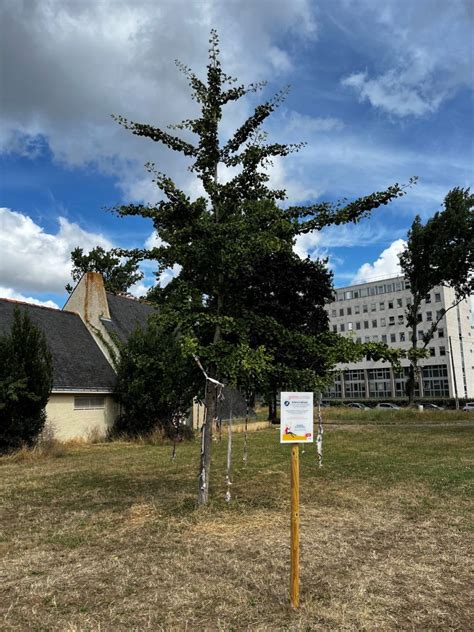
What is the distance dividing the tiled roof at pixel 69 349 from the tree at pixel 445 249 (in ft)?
58.0

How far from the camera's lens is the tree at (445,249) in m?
29.3

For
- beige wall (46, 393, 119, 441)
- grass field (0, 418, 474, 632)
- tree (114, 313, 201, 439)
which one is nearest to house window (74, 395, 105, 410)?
beige wall (46, 393, 119, 441)

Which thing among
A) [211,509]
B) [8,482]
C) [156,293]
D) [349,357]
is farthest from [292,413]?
[8,482]

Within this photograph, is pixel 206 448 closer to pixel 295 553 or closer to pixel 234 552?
pixel 234 552

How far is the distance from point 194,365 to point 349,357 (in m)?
2.81

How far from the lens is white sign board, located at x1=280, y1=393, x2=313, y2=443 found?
16.9 feet

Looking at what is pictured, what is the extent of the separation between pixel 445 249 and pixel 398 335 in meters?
61.5

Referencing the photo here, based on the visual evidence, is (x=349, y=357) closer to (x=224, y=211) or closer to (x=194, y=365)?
(x=194, y=365)

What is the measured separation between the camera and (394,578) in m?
5.45

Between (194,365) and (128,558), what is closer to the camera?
(128,558)

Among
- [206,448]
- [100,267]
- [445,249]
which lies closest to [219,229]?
[206,448]

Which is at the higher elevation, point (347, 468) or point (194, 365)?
point (194, 365)

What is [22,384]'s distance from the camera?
53.7 ft

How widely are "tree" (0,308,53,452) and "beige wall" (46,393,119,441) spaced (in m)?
2.59
